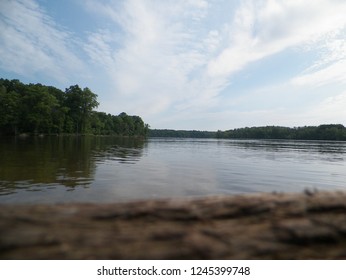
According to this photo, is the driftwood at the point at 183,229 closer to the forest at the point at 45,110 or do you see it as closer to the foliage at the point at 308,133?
the forest at the point at 45,110

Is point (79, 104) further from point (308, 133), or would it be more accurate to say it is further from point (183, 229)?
point (308, 133)

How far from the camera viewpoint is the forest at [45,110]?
2879 inches

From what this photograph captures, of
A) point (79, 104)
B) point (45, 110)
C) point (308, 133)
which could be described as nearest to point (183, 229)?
point (45, 110)

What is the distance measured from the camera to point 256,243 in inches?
73.6

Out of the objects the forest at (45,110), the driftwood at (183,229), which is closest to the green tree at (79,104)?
the forest at (45,110)

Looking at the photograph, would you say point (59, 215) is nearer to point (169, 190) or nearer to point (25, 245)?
point (25, 245)

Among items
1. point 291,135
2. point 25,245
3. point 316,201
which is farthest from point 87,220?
point 291,135

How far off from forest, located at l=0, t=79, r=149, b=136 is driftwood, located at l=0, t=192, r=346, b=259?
8103 cm

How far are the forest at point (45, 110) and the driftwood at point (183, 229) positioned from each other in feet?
266

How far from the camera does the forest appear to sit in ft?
240

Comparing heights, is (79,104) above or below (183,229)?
above

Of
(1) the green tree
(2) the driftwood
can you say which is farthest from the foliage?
(2) the driftwood

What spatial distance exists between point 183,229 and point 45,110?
8259 cm

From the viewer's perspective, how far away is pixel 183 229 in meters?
1.92
